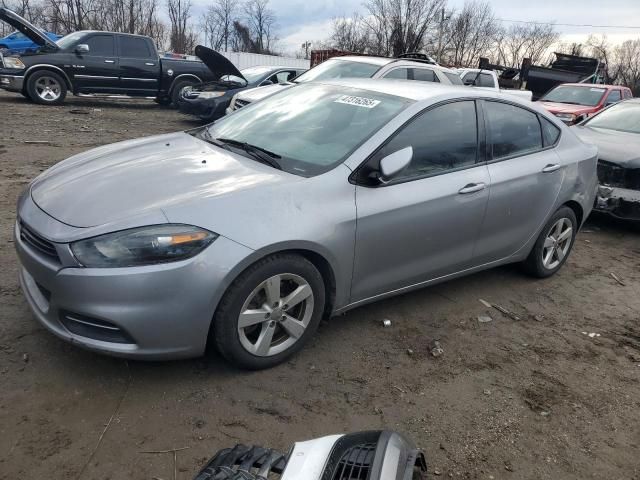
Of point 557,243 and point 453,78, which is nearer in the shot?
point 557,243

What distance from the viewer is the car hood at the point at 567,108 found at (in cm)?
1099

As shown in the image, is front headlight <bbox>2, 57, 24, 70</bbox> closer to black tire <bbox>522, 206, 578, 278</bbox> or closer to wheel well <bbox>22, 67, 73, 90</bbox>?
wheel well <bbox>22, 67, 73, 90</bbox>

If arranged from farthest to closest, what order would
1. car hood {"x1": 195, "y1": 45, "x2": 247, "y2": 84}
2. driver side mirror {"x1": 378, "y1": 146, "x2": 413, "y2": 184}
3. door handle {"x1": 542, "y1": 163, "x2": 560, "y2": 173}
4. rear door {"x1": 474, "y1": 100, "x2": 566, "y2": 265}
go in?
car hood {"x1": 195, "y1": 45, "x2": 247, "y2": 84}, door handle {"x1": 542, "y1": 163, "x2": 560, "y2": 173}, rear door {"x1": 474, "y1": 100, "x2": 566, "y2": 265}, driver side mirror {"x1": 378, "y1": 146, "x2": 413, "y2": 184}

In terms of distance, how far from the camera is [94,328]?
248 centimetres

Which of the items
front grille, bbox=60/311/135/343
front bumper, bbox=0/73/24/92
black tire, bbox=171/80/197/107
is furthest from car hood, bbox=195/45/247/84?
front grille, bbox=60/311/135/343

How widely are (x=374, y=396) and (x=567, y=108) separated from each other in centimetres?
1063

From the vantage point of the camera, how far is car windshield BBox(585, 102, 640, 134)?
281 inches

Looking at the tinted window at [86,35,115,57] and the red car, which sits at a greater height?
the tinted window at [86,35,115,57]

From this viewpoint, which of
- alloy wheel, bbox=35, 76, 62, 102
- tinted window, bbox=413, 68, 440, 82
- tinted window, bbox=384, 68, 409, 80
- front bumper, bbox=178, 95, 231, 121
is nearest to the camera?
tinted window, bbox=384, 68, 409, 80

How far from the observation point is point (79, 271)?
94.0 inches

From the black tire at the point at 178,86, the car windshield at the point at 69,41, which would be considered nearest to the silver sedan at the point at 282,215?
the black tire at the point at 178,86

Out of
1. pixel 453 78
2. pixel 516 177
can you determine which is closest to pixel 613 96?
pixel 453 78

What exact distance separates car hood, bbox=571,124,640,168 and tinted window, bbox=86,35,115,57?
11.1 meters

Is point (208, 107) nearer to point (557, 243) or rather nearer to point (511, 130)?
point (511, 130)
